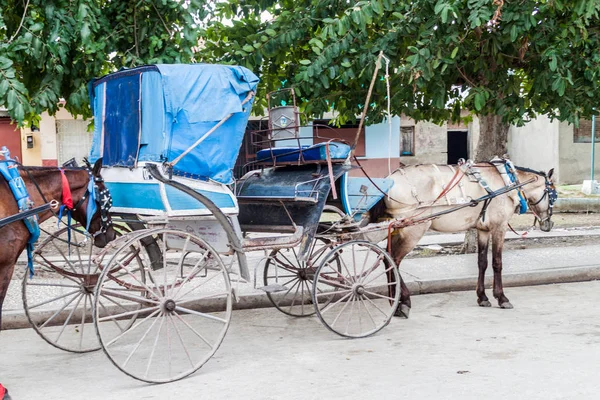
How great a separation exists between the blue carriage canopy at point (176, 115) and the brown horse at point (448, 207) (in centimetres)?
224

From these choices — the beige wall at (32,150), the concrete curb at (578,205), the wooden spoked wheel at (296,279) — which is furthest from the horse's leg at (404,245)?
the beige wall at (32,150)

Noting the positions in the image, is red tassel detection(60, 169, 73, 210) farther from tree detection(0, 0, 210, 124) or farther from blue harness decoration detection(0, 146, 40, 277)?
tree detection(0, 0, 210, 124)

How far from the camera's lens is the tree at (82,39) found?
7109 millimetres

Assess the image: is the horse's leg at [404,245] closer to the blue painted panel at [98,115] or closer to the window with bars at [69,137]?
the blue painted panel at [98,115]

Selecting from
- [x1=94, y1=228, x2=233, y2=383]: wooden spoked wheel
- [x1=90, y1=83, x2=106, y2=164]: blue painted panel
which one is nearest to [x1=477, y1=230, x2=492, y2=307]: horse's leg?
[x1=94, y1=228, x2=233, y2=383]: wooden spoked wheel

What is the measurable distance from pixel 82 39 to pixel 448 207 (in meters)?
4.09

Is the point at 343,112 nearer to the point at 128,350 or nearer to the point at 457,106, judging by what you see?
the point at 457,106

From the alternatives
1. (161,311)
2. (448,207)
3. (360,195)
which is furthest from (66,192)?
(448,207)

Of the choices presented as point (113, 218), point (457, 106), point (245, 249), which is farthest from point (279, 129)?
point (457, 106)

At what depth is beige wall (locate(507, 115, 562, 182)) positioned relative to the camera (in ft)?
81.4

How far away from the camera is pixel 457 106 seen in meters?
10.4

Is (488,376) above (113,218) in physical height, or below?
below

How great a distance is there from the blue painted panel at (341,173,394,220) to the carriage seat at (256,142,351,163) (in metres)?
0.37

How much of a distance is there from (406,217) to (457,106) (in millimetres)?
3717
